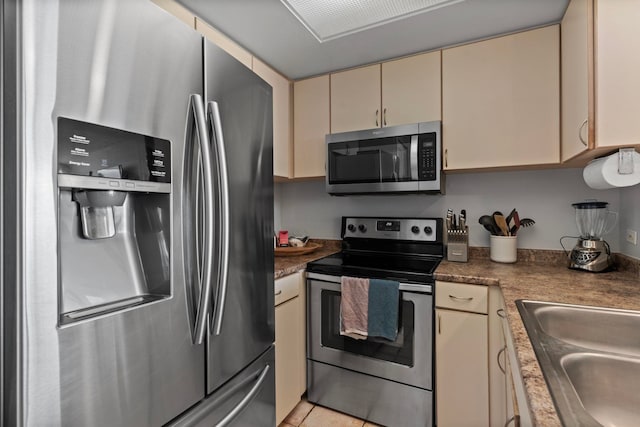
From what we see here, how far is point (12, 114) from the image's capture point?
1.86 ft

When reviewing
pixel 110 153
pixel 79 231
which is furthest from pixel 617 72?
pixel 79 231

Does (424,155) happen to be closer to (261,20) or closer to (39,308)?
(261,20)

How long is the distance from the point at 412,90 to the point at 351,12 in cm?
64

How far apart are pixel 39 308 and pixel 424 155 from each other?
1818 millimetres

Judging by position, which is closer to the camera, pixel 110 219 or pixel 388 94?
pixel 110 219

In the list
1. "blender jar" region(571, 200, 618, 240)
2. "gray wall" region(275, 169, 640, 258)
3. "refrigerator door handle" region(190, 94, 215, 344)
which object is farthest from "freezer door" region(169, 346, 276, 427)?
"blender jar" region(571, 200, 618, 240)

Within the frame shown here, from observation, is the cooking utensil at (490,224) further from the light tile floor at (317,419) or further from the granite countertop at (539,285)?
the light tile floor at (317,419)

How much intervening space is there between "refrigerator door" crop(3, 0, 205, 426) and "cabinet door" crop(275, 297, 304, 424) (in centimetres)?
78

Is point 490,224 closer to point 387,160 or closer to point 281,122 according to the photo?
point 387,160

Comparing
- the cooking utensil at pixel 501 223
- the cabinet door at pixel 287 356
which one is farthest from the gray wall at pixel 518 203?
the cabinet door at pixel 287 356

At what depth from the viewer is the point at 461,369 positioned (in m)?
1.57

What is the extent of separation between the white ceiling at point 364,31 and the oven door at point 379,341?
1411 millimetres

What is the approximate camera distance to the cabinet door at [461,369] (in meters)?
1.54

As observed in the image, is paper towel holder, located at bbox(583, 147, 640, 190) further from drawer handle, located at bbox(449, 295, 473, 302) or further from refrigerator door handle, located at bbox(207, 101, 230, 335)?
refrigerator door handle, located at bbox(207, 101, 230, 335)
